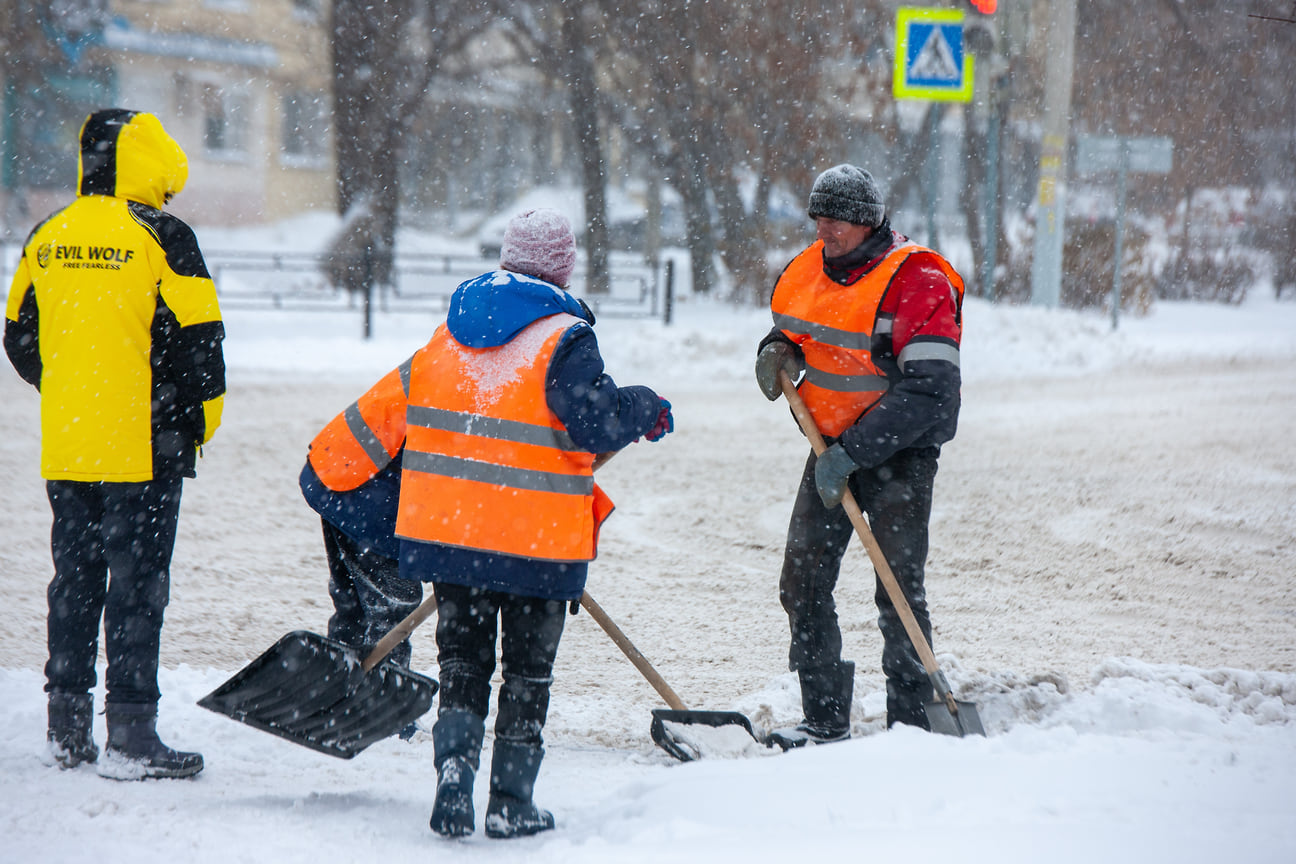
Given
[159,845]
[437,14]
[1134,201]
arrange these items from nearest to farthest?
[159,845]
[437,14]
[1134,201]

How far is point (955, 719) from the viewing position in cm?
312

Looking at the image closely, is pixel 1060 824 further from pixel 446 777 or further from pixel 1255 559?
pixel 1255 559

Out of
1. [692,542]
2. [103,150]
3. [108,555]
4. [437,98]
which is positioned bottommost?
[692,542]

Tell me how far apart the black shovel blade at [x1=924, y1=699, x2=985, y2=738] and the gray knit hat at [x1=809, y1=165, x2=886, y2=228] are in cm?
133

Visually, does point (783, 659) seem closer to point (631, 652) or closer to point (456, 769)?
point (631, 652)

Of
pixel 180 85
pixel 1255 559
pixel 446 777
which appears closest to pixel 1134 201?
pixel 1255 559

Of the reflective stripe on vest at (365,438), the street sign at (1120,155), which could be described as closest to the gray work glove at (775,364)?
the reflective stripe on vest at (365,438)

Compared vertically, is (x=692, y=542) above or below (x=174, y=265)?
below

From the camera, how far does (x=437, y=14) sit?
17.6 m

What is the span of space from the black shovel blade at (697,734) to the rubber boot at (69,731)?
1504mm

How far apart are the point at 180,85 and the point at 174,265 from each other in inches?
1060

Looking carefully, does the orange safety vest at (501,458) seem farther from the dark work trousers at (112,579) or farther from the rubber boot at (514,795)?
the dark work trousers at (112,579)

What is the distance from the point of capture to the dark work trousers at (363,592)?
3.21 metres

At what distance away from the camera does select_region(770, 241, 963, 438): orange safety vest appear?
10.3ft
